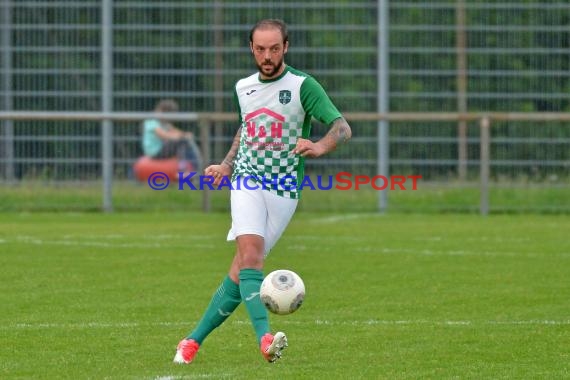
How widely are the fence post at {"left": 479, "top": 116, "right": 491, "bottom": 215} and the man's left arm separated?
12.6 metres

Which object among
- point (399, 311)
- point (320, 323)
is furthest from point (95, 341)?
point (399, 311)

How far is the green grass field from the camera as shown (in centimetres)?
779

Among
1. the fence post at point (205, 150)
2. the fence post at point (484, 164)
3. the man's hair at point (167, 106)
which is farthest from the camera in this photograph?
the man's hair at point (167, 106)

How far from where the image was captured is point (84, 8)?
2144 cm

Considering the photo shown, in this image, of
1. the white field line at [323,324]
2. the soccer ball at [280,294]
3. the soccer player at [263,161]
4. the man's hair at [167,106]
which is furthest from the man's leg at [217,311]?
the man's hair at [167,106]

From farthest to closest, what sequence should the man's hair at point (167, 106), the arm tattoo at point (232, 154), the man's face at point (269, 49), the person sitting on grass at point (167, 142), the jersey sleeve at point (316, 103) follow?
the man's hair at point (167, 106) → the person sitting on grass at point (167, 142) → the arm tattoo at point (232, 154) → the jersey sleeve at point (316, 103) → the man's face at point (269, 49)

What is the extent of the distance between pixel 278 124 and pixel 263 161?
0.21 meters

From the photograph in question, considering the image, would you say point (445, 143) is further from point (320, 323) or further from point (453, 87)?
point (320, 323)

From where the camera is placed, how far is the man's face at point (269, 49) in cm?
771

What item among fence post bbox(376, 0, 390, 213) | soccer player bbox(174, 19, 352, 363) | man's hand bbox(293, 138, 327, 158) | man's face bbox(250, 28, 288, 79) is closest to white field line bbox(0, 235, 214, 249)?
fence post bbox(376, 0, 390, 213)

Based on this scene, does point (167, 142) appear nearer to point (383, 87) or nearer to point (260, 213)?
point (383, 87)

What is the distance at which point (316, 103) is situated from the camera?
25.8ft

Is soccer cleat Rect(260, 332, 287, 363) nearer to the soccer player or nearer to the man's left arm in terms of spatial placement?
the soccer player

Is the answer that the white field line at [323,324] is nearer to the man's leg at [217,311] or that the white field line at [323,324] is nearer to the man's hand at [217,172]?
the man's leg at [217,311]
